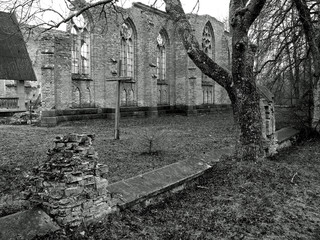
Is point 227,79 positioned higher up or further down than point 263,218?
higher up

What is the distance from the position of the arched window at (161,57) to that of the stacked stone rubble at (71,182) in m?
20.6

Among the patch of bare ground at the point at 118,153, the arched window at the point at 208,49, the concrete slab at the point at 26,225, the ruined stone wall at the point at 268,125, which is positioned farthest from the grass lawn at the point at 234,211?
the arched window at the point at 208,49

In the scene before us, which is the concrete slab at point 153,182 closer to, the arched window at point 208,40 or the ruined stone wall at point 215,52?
the ruined stone wall at point 215,52

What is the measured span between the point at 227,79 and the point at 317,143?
6128 mm

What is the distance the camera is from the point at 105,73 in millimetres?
18156

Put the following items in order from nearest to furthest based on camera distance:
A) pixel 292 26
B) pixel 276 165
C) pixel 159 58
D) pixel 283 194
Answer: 1. pixel 283 194
2. pixel 276 165
3. pixel 292 26
4. pixel 159 58

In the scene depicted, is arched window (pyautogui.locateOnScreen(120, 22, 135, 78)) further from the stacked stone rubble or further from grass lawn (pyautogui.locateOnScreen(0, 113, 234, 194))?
the stacked stone rubble

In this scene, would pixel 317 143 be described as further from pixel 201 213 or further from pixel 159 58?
pixel 159 58

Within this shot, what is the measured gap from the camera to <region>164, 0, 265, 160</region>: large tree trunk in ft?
21.6

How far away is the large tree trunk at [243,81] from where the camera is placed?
658 cm

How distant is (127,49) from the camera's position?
2041 centimetres

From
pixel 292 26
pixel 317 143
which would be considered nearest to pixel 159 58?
pixel 292 26

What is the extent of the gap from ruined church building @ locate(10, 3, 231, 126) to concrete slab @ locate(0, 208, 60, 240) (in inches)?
300

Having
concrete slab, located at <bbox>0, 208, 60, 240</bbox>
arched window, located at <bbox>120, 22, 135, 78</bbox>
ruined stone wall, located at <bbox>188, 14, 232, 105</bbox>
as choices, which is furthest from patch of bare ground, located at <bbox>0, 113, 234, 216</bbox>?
ruined stone wall, located at <bbox>188, 14, 232, 105</bbox>
